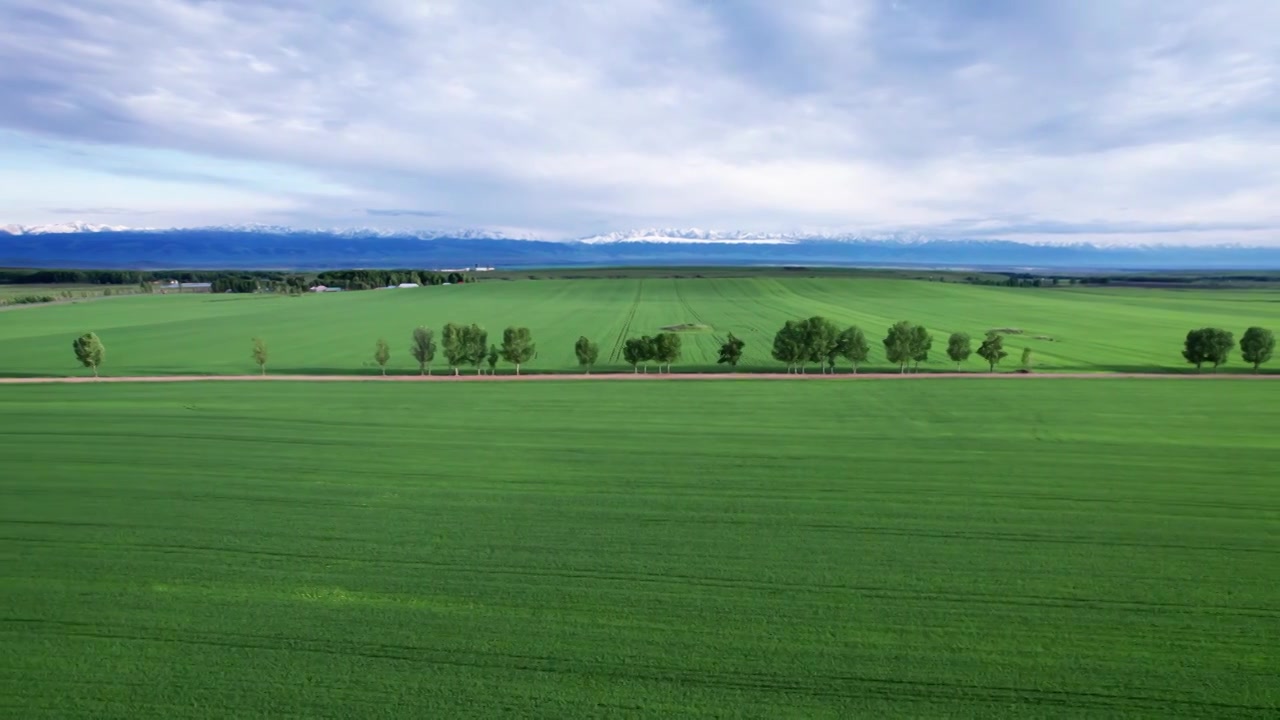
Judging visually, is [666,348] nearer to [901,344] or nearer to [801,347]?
[801,347]

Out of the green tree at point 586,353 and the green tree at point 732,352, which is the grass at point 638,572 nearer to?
the green tree at point 586,353

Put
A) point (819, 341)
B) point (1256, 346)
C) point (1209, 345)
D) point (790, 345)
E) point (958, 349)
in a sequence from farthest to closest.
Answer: point (958, 349), point (1256, 346), point (790, 345), point (819, 341), point (1209, 345)

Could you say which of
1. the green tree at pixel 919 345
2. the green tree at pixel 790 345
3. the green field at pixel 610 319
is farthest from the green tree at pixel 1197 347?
the green tree at pixel 790 345

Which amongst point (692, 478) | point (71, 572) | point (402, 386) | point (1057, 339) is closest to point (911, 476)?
point (692, 478)

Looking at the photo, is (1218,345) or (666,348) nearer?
(1218,345)

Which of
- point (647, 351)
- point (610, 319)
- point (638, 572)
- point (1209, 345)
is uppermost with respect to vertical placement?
point (610, 319)

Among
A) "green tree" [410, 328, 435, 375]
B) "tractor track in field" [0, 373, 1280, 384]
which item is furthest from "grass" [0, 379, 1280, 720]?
"green tree" [410, 328, 435, 375]

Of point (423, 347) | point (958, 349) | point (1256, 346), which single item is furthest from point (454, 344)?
point (1256, 346)
